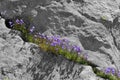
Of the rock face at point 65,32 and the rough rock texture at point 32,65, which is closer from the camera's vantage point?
the rough rock texture at point 32,65

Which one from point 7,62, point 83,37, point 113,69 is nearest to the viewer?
point 7,62

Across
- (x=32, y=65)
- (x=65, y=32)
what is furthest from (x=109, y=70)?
(x=32, y=65)

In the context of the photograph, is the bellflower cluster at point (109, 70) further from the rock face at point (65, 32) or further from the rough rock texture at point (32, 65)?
the rough rock texture at point (32, 65)

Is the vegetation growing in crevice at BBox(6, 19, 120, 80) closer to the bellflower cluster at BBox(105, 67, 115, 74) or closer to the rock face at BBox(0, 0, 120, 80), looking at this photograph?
the bellflower cluster at BBox(105, 67, 115, 74)

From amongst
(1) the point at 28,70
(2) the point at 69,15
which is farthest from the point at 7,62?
(2) the point at 69,15

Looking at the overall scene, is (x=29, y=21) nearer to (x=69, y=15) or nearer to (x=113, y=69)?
(x=69, y=15)

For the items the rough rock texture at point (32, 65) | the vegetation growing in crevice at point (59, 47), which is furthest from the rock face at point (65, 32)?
the vegetation growing in crevice at point (59, 47)

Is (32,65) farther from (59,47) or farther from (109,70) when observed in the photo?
(109,70)
